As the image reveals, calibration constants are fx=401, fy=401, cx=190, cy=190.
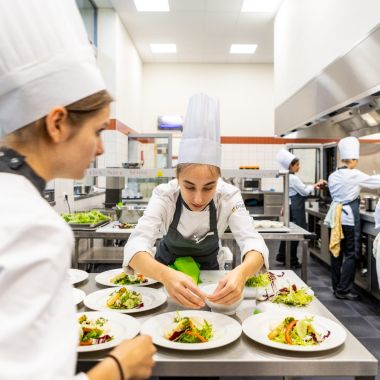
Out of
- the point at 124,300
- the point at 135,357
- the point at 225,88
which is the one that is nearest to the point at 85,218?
the point at 124,300

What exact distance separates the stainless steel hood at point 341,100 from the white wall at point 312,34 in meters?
0.12

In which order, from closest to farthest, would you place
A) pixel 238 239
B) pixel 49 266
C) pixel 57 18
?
pixel 49 266
pixel 57 18
pixel 238 239

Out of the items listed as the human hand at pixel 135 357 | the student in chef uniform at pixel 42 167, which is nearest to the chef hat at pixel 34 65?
the student in chef uniform at pixel 42 167

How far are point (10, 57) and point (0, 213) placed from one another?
280 mm

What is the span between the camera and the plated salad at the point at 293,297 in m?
1.45

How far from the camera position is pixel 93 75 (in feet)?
2.55

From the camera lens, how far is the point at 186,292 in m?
1.29

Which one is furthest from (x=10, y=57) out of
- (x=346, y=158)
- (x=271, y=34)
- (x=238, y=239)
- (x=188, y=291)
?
(x=271, y=34)

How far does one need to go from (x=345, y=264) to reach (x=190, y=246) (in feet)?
8.85

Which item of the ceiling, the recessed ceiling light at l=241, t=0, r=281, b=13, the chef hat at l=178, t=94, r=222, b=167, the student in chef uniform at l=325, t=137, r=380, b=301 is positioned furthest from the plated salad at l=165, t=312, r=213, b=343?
the recessed ceiling light at l=241, t=0, r=281, b=13

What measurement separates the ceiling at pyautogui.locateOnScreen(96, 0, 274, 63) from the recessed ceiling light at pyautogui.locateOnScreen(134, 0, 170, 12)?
8 centimetres

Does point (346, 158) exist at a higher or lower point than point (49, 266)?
higher

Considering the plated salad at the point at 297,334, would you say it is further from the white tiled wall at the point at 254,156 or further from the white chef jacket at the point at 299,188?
A: the white tiled wall at the point at 254,156

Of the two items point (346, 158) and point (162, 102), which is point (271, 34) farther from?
point (346, 158)
